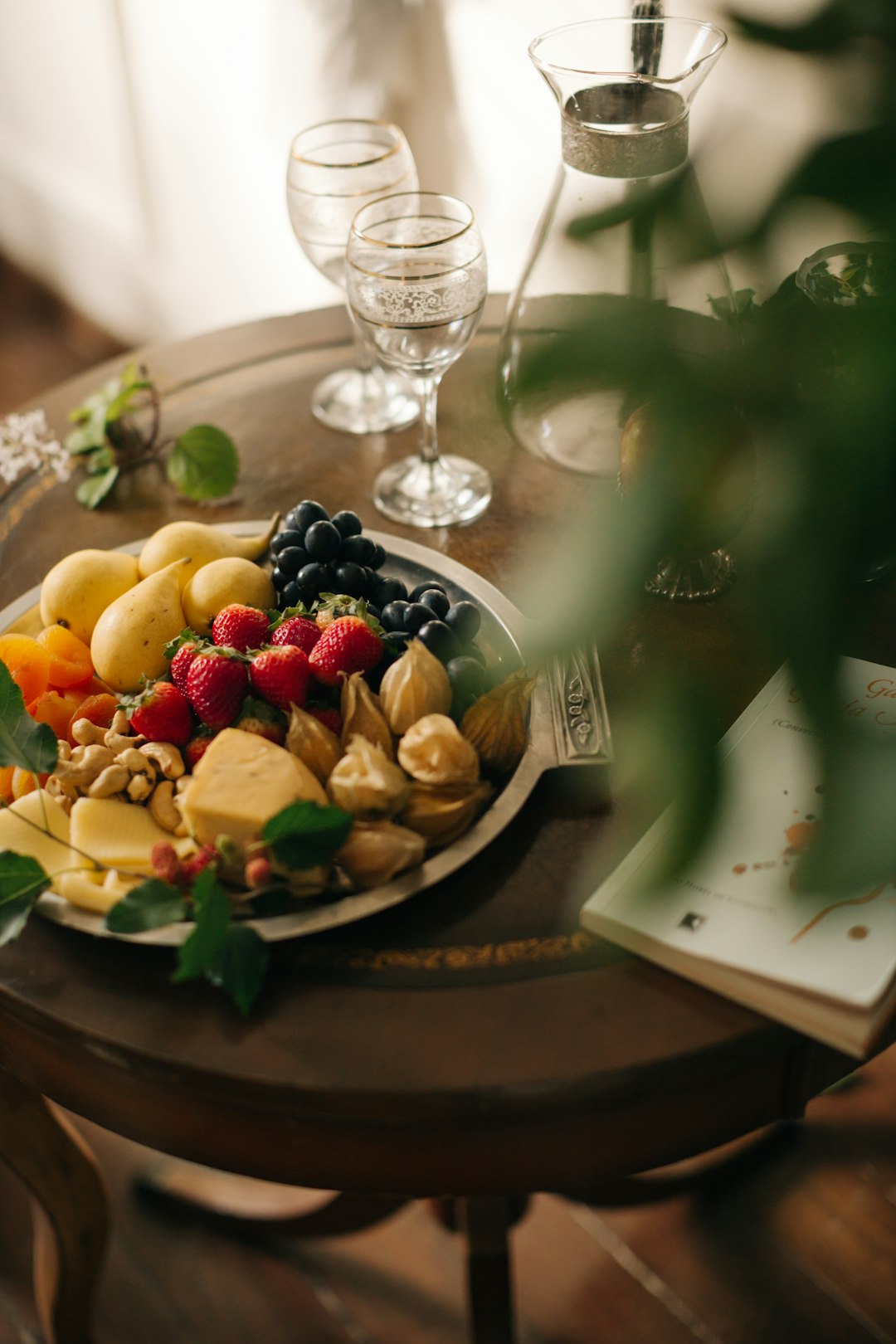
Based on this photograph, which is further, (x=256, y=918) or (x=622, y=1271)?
(x=622, y=1271)

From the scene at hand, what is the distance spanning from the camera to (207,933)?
556mm

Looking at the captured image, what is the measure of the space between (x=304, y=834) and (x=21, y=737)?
0.18m

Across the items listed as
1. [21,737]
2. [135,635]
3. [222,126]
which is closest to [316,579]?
[135,635]

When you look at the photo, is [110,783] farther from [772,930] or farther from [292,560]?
[772,930]

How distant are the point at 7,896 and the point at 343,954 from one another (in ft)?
0.59

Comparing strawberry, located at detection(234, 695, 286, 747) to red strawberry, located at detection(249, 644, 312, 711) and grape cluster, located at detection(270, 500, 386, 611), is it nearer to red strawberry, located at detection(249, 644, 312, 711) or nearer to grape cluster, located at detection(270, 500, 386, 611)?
red strawberry, located at detection(249, 644, 312, 711)

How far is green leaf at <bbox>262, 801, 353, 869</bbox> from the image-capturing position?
0.57m

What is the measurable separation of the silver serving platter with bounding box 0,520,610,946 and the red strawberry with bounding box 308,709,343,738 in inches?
4.0

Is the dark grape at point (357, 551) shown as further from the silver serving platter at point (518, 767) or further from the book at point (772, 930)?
the book at point (772, 930)

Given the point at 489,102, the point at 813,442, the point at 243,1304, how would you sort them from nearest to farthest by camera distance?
the point at 813,442 → the point at 243,1304 → the point at 489,102

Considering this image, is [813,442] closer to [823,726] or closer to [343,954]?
[823,726]

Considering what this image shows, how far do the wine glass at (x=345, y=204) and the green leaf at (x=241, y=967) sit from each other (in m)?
0.61

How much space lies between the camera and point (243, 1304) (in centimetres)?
112

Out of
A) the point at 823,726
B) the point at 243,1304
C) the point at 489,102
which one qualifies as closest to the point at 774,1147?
the point at 243,1304
